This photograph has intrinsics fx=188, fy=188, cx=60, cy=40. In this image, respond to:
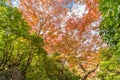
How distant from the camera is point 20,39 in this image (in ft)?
37.5

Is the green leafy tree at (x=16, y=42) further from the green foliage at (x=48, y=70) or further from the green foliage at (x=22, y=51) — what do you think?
the green foliage at (x=48, y=70)

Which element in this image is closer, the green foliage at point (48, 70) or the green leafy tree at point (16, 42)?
the green leafy tree at point (16, 42)

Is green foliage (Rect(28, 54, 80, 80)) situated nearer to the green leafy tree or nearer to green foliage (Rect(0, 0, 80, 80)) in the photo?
green foliage (Rect(0, 0, 80, 80))

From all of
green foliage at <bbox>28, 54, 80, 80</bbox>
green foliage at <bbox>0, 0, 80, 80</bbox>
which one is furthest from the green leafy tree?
green foliage at <bbox>28, 54, 80, 80</bbox>

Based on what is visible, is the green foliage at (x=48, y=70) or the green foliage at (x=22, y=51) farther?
the green foliage at (x=48, y=70)

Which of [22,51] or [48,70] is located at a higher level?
[22,51]

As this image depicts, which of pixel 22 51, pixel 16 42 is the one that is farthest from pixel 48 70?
pixel 16 42

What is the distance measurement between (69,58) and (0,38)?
7234 mm

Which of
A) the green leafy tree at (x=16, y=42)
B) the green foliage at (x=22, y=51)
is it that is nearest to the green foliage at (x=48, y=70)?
the green foliage at (x=22, y=51)

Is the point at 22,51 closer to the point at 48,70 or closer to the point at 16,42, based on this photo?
the point at 16,42

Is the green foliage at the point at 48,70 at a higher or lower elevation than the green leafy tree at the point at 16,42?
lower

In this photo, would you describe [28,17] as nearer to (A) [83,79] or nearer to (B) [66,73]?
(B) [66,73]

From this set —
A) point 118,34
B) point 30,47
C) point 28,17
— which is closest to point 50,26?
point 28,17

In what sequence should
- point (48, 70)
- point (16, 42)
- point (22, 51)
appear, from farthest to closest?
point (48, 70) → point (22, 51) → point (16, 42)
